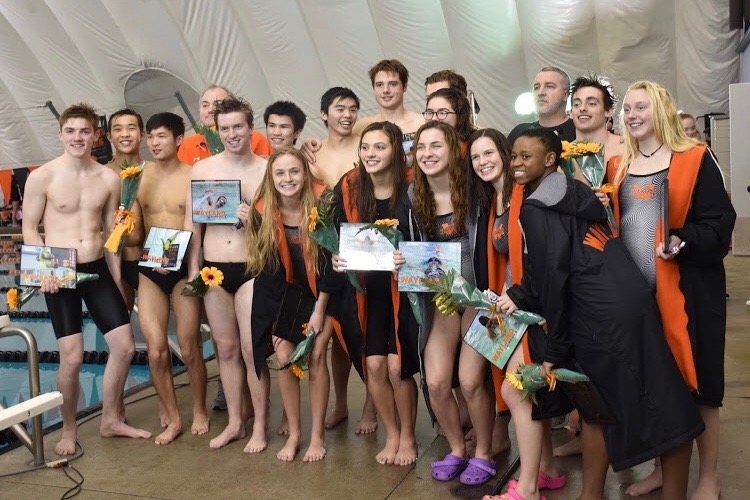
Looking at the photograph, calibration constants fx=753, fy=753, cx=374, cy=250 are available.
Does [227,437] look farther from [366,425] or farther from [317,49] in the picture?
[317,49]

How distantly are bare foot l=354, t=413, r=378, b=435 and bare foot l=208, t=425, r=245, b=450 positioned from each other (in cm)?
72

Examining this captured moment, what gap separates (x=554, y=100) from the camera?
15.8ft

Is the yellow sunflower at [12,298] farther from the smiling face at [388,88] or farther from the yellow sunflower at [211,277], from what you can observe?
the smiling face at [388,88]

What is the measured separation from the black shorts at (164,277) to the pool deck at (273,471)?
0.96m

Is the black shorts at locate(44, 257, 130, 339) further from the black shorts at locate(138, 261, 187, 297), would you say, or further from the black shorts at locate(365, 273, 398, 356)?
the black shorts at locate(365, 273, 398, 356)

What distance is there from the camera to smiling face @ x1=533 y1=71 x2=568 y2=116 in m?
4.78

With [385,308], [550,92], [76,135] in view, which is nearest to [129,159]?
[76,135]

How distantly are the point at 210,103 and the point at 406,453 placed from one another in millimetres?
2944

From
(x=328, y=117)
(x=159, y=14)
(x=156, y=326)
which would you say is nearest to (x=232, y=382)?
(x=156, y=326)

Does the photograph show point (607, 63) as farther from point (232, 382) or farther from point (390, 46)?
point (232, 382)

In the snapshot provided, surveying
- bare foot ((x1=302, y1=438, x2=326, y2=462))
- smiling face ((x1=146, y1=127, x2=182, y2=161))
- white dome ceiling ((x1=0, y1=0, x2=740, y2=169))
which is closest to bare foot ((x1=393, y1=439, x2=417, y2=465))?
bare foot ((x1=302, y1=438, x2=326, y2=462))

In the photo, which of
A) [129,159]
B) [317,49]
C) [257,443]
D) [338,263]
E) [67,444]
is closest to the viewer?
[338,263]

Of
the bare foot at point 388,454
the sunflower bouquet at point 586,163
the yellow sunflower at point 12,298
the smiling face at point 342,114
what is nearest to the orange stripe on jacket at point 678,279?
the sunflower bouquet at point 586,163

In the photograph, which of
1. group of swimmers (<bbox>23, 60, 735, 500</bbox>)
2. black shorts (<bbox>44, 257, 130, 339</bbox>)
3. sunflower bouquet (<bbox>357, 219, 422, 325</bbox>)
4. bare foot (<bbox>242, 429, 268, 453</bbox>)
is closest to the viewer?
group of swimmers (<bbox>23, 60, 735, 500</bbox>)
